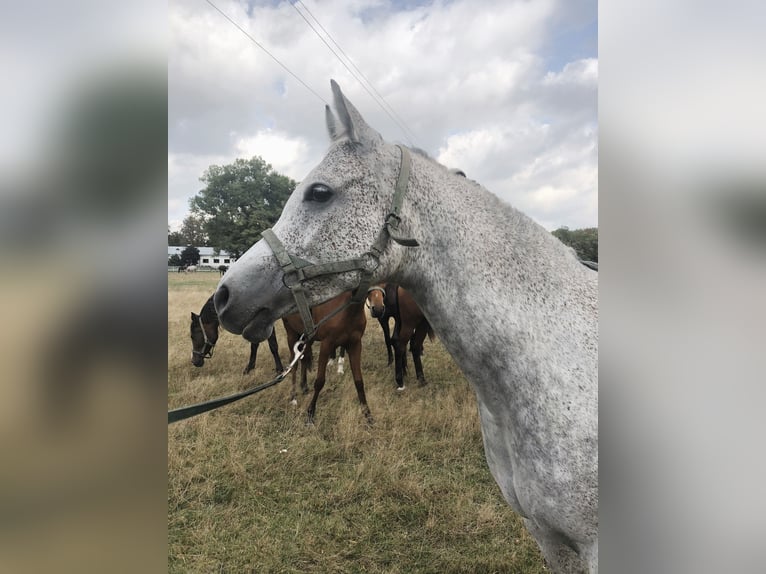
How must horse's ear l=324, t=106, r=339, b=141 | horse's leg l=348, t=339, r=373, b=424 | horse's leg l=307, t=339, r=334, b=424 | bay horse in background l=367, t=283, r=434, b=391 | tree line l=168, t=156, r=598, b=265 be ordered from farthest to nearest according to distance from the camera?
tree line l=168, t=156, r=598, b=265 < bay horse in background l=367, t=283, r=434, b=391 < horse's leg l=348, t=339, r=373, b=424 < horse's leg l=307, t=339, r=334, b=424 < horse's ear l=324, t=106, r=339, b=141

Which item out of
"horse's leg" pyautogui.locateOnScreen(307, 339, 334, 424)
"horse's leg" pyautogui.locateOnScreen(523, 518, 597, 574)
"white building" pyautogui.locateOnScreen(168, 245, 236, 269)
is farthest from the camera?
"white building" pyautogui.locateOnScreen(168, 245, 236, 269)

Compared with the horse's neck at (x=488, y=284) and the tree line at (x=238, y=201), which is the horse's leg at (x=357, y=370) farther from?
the tree line at (x=238, y=201)

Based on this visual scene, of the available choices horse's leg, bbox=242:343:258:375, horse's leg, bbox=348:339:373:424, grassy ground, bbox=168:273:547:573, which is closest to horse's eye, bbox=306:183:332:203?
grassy ground, bbox=168:273:547:573

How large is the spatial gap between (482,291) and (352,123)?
0.93 meters

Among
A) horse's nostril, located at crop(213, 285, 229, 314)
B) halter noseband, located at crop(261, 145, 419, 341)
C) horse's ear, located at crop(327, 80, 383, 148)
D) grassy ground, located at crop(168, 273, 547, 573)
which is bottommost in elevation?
grassy ground, located at crop(168, 273, 547, 573)

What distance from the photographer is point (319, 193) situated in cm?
168

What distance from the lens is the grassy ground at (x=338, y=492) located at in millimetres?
3240

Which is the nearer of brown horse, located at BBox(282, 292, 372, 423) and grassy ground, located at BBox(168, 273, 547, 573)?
grassy ground, located at BBox(168, 273, 547, 573)

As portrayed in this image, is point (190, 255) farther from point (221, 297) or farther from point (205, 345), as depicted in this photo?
point (221, 297)

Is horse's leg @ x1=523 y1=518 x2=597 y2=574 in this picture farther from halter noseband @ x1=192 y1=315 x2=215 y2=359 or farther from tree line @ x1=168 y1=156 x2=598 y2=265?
tree line @ x1=168 y1=156 x2=598 y2=265

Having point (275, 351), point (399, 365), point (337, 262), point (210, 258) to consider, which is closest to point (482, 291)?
point (337, 262)

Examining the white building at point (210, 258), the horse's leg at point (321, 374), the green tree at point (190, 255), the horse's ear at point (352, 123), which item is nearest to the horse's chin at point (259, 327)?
the horse's ear at point (352, 123)

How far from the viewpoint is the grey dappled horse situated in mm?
1491
